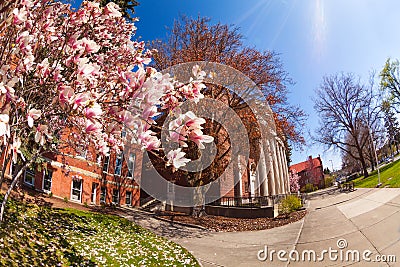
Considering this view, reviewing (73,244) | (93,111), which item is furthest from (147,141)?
(73,244)

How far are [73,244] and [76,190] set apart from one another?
36.2ft

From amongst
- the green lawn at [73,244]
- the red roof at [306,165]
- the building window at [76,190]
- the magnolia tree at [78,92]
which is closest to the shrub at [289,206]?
the green lawn at [73,244]

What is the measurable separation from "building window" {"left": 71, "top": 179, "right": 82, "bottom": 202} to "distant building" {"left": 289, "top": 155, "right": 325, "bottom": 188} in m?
58.7

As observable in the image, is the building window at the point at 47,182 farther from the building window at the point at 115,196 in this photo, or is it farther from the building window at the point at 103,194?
the building window at the point at 115,196

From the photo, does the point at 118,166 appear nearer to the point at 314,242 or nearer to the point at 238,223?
the point at 238,223

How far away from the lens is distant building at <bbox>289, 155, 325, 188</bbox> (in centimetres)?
6806

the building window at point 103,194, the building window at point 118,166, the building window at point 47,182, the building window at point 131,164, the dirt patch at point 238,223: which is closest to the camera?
the dirt patch at point 238,223

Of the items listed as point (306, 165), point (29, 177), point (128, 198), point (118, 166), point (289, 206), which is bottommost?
point (289, 206)

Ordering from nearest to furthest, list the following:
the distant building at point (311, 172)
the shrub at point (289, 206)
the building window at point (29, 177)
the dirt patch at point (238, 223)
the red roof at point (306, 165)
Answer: the dirt patch at point (238, 223)
the building window at point (29, 177)
the shrub at point (289, 206)
the distant building at point (311, 172)
the red roof at point (306, 165)

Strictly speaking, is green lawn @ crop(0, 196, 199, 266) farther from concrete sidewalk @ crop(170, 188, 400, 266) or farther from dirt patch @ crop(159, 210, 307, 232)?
dirt patch @ crop(159, 210, 307, 232)

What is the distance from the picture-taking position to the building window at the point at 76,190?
1727cm
